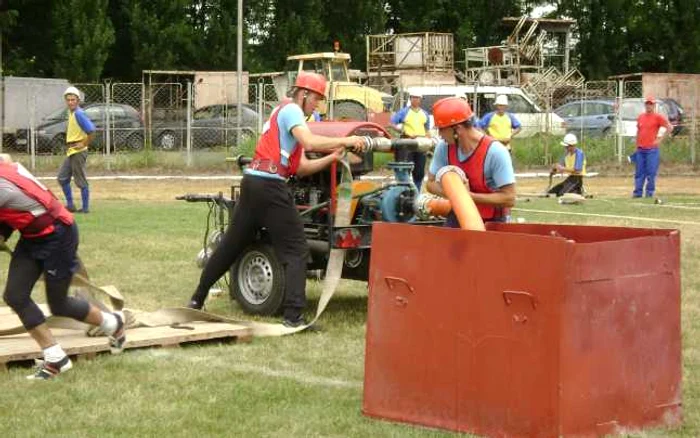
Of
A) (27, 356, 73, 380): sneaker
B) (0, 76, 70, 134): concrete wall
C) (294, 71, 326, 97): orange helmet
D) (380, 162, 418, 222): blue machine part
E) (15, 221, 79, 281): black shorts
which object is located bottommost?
(27, 356, 73, 380): sneaker

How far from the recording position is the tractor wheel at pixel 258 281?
374 inches

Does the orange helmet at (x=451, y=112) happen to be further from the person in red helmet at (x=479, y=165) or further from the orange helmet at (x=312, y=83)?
the orange helmet at (x=312, y=83)

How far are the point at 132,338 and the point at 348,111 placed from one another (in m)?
26.0

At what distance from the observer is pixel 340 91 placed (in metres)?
35.5

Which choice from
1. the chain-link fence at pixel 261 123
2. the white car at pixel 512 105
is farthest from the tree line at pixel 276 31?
the white car at pixel 512 105

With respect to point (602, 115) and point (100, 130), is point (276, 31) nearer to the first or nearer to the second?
point (100, 130)

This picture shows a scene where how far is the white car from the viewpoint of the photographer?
32.8 meters

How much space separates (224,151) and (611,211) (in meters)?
14.5

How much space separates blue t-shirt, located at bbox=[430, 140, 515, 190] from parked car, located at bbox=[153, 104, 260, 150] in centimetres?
2462

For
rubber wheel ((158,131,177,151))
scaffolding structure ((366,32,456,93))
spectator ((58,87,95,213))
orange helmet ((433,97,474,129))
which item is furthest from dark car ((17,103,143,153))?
orange helmet ((433,97,474,129))

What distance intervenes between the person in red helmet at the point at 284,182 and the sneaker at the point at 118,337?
1.41 metres

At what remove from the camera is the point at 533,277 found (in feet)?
18.6

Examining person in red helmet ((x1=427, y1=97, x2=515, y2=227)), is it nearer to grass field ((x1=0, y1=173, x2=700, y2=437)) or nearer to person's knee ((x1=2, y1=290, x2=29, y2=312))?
grass field ((x1=0, y1=173, x2=700, y2=437))

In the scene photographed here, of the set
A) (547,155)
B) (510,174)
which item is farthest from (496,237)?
(547,155)
